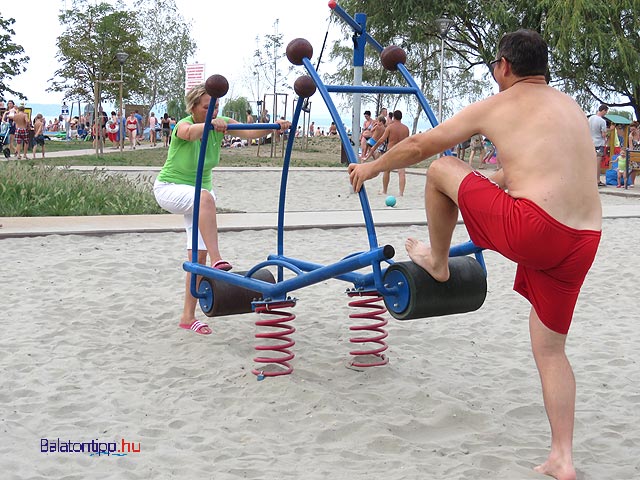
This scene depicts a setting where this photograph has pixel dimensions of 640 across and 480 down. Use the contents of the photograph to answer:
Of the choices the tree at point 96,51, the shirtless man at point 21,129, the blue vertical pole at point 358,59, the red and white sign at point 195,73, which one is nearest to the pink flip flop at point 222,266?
the blue vertical pole at point 358,59

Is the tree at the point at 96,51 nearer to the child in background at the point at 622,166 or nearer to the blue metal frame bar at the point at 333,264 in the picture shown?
the child in background at the point at 622,166

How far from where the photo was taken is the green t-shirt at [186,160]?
4922 millimetres

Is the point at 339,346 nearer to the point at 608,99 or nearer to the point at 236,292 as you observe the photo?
the point at 236,292

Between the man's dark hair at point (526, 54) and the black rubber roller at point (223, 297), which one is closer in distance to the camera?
the man's dark hair at point (526, 54)

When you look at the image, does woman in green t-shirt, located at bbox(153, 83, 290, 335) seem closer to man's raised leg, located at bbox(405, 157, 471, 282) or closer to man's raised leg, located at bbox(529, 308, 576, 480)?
man's raised leg, located at bbox(405, 157, 471, 282)

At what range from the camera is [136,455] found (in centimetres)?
329

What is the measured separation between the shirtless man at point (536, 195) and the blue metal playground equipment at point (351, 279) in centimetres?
32

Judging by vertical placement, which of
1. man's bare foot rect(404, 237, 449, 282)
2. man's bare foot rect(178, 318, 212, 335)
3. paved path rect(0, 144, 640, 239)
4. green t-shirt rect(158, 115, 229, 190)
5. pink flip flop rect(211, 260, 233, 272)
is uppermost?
green t-shirt rect(158, 115, 229, 190)

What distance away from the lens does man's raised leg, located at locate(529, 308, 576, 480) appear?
10.2 feet

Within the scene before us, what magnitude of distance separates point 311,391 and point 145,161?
1733 centimetres

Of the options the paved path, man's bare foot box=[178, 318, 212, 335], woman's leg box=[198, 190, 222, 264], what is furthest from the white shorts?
the paved path

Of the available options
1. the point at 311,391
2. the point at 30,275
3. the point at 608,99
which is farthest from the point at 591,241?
the point at 608,99

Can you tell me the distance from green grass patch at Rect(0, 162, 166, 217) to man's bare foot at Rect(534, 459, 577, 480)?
24.7ft

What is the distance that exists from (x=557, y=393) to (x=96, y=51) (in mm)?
46409
